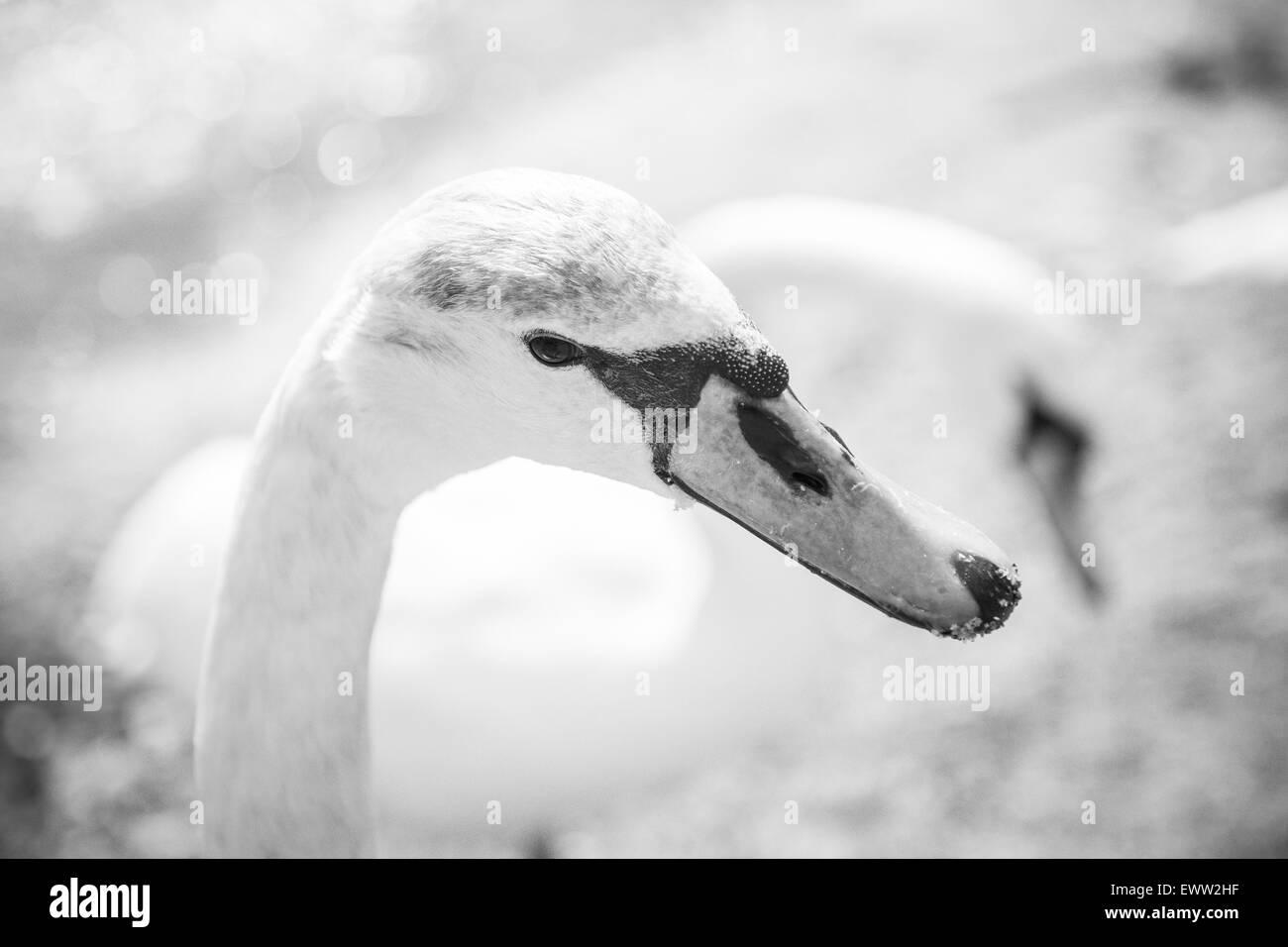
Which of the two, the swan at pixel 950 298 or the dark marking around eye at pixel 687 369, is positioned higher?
the swan at pixel 950 298

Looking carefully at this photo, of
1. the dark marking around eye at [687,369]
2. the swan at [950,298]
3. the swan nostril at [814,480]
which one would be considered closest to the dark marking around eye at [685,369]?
the dark marking around eye at [687,369]

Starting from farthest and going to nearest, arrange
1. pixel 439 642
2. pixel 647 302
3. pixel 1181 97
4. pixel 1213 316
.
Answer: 1. pixel 1181 97
2. pixel 1213 316
3. pixel 439 642
4. pixel 647 302

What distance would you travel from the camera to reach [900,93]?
5387 millimetres

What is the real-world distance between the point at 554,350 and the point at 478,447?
0.20 meters

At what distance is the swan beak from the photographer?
1294 mm

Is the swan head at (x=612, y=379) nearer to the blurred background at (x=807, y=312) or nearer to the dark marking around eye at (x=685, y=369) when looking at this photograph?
the dark marking around eye at (x=685, y=369)

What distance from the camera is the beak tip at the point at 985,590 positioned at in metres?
1.28

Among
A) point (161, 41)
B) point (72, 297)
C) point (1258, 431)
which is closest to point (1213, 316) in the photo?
point (1258, 431)

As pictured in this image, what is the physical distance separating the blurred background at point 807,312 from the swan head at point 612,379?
1.00 m

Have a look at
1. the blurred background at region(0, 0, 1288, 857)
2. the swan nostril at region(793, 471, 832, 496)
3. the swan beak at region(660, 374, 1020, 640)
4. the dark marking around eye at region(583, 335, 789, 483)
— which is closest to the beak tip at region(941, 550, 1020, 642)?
the swan beak at region(660, 374, 1020, 640)

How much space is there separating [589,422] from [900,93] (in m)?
4.67

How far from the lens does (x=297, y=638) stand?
54.8 inches

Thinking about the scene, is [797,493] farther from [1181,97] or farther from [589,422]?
[1181,97]

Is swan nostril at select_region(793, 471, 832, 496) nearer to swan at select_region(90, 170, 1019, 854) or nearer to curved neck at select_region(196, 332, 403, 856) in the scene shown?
swan at select_region(90, 170, 1019, 854)
